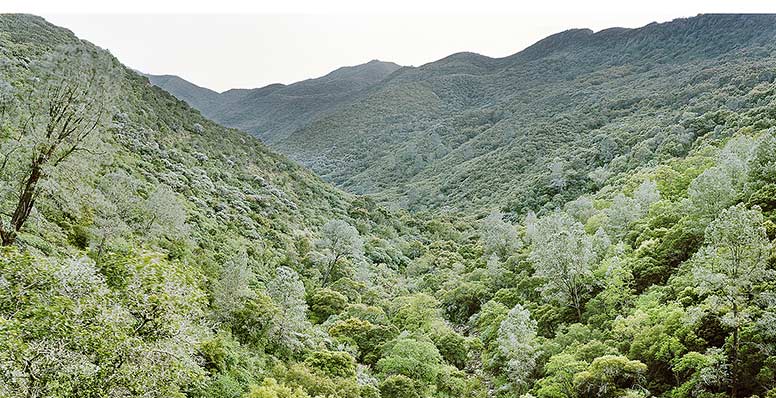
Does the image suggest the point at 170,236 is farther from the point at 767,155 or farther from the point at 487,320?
the point at 767,155

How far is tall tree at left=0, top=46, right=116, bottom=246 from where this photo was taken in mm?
16922

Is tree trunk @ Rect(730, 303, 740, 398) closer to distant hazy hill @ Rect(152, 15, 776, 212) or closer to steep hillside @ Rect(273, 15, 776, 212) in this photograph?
distant hazy hill @ Rect(152, 15, 776, 212)

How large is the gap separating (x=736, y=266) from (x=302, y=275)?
37524 millimetres

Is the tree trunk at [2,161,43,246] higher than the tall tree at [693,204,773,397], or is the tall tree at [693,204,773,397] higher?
the tree trunk at [2,161,43,246]

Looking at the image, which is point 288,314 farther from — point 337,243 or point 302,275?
point 337,243

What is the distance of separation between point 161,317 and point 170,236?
2220 cm

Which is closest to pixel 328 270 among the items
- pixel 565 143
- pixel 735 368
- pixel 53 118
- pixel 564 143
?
pixel 53 118

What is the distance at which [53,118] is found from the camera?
17594 millimetres

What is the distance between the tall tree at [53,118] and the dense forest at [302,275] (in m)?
0.09

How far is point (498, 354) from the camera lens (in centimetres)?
3497

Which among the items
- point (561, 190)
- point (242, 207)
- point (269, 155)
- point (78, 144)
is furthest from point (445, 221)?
point (78, 144)

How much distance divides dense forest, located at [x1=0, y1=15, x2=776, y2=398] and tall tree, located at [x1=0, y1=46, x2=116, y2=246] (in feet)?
0.29

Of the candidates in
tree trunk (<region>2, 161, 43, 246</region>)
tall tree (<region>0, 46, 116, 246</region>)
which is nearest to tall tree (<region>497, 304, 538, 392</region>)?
tall tree (<region>0, 46, 116, 246</region>)

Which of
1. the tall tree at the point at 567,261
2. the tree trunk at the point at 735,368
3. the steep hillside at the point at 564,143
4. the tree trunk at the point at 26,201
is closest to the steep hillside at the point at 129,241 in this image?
the tree trunk at the point at 26,201
